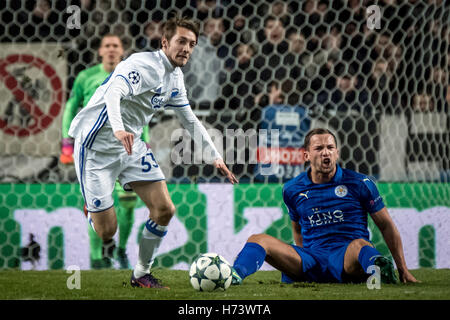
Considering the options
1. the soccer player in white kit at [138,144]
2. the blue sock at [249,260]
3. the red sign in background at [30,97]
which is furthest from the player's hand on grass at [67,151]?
the blue sock at [249,260]

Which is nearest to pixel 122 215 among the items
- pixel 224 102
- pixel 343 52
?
pixel 224 102

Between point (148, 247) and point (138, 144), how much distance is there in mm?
579

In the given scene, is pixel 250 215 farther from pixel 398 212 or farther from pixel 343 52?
pixel 343 52

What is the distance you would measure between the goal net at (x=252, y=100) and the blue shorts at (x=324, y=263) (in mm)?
1438

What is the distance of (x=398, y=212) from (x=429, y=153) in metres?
0.64

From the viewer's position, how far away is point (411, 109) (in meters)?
5.75

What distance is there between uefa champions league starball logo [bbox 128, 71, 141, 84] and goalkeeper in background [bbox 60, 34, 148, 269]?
5.16 ft

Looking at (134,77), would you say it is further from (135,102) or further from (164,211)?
(164,211)

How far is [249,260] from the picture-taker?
3.56 m

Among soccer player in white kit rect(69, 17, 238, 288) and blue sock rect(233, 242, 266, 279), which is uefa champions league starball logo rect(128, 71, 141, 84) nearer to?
soccer player in white kit rect(69, 17, 238, 288)

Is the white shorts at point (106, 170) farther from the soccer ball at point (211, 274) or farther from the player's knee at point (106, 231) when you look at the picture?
the soccer ball at point (211, 274)

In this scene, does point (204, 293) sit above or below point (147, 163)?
below

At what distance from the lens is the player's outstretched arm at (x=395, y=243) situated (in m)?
3.65

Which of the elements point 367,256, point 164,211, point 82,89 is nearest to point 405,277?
point 367,256
